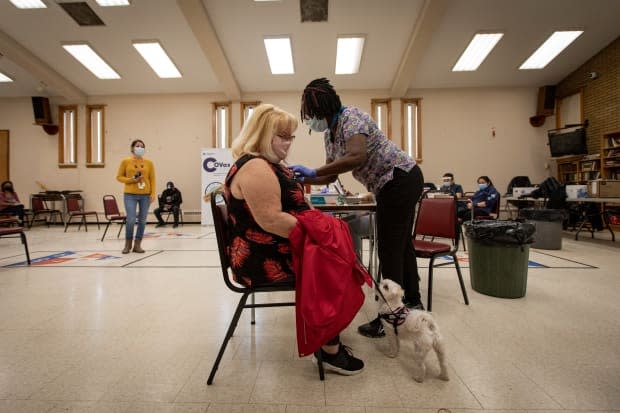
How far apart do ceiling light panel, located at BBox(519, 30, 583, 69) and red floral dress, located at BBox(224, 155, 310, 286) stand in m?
8.03

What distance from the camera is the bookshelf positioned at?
19.8 feet

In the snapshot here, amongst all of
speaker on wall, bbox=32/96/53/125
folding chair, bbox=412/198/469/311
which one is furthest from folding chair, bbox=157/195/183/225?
folding chair, bbox=412/198/469/311

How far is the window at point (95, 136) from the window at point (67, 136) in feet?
1.40

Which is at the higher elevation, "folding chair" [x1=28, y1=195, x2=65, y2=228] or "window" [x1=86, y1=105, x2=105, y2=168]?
"window" [x1=86, y1=105, x2=105, y2=168]

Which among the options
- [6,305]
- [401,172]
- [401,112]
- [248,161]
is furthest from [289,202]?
[401,112]

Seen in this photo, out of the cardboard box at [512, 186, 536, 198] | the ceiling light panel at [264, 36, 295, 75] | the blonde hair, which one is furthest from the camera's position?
the ceiling light panel at [264, 36, 295, 75]

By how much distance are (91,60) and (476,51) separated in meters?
9.02

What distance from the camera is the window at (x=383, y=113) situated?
799 cm

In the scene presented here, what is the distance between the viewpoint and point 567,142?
7.04 metres

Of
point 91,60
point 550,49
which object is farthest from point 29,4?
point 550,49

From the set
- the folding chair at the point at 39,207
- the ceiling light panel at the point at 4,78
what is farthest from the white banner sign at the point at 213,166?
the ceiling light panel at the point at 4,78

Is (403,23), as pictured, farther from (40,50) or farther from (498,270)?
(40,50)

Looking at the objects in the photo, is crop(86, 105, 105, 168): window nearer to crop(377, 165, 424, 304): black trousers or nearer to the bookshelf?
crop(377, 165, 424, 304): black trousers

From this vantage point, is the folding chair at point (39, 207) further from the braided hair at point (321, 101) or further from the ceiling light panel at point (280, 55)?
the braided hair at point (321, 101)
